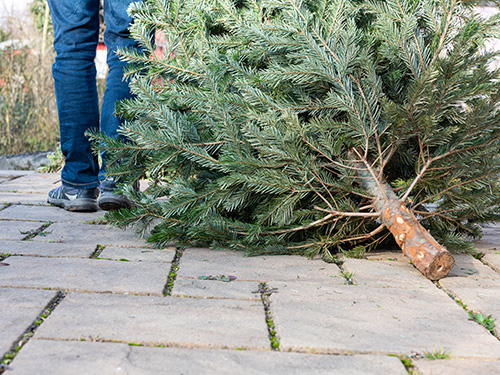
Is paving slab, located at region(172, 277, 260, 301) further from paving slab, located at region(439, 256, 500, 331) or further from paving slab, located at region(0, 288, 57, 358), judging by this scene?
paving slab, located at region(439, 256, 500, 331)

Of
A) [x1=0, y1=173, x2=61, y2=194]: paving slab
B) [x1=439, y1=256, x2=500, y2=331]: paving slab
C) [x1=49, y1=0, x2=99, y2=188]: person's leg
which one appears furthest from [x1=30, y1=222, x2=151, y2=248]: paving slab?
[x1=439, y1=256, x2=500, y2=331]: paving slab

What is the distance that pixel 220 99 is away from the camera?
2.37m

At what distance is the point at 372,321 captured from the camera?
1719mm

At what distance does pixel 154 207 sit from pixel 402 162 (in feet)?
4.10

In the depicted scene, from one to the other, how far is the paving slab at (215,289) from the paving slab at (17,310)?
18.0 inches

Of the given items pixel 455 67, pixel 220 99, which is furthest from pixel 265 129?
pixel 455 67

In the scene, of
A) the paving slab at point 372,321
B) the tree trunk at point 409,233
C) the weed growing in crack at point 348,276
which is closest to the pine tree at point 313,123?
the tree trunk at point 409,233

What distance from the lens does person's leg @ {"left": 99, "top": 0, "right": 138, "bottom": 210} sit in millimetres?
3055

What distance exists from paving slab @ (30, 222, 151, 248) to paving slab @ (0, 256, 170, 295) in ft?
1.12

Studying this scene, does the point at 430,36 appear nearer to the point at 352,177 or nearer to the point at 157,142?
the point at 352,177

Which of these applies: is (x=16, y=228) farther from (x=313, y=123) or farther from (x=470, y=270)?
(x=470, y=270)

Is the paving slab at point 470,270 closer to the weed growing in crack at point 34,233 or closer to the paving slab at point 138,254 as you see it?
the paving slab at point 138,254

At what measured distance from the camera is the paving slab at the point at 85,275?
6.33 ft

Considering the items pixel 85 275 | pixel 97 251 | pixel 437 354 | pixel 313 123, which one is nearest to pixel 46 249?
pixel 97 251
